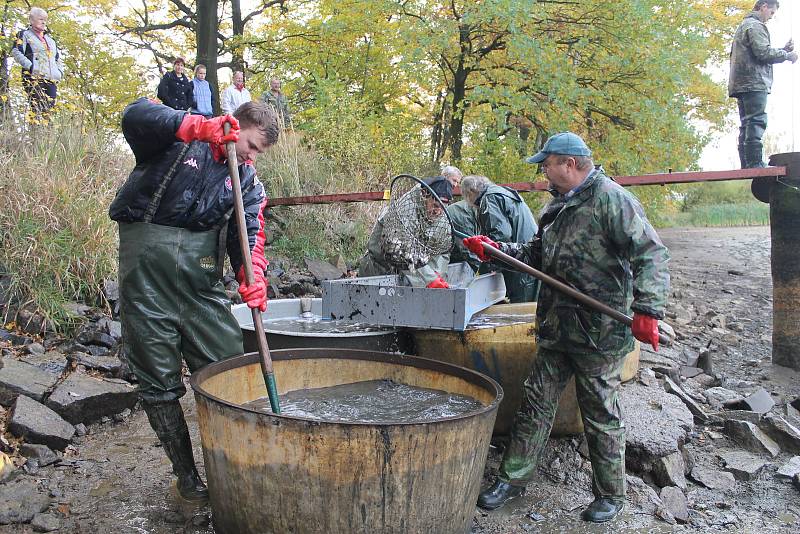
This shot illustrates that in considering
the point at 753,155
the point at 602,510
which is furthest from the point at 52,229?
the point at 753,155

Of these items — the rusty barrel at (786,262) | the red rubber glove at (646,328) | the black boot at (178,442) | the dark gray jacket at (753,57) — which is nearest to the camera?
the red rubber glove at (646,328)

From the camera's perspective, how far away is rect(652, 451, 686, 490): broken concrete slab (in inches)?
172

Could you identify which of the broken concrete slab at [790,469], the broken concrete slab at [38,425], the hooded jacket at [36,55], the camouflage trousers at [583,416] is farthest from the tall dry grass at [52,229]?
the broken concrete slab at [790,469]

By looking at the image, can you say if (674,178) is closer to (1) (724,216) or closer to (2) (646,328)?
(2) (646,328)

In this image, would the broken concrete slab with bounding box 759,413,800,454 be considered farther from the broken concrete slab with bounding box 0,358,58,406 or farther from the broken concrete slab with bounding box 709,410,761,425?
the broken concrete slab with bounding box 0,358,58,406

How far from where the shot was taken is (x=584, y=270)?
12.0ft

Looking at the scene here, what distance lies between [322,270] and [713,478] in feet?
17.6

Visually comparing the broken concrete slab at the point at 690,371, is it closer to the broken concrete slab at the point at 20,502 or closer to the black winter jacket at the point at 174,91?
the broken concrete slab at the point at 20,502

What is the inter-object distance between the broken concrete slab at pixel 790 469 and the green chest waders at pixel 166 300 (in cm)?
419

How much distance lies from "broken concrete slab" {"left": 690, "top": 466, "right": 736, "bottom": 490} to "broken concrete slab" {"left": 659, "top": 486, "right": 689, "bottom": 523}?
471 mm

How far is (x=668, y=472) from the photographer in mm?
4375

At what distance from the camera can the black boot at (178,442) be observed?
345 centimetres

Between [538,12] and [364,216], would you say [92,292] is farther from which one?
[538,12]

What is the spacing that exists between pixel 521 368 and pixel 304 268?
5.10 meters
